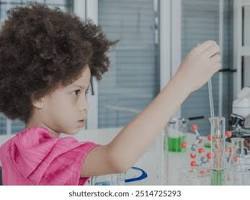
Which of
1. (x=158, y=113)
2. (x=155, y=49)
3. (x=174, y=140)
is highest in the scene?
(x=155, y=49)

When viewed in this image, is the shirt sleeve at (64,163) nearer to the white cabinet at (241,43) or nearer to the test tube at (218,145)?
the test tube at (218,145)

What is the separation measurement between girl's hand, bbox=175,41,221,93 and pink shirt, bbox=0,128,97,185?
164 millimetres

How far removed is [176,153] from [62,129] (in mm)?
657

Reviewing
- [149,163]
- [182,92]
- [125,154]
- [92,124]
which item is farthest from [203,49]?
[92,124]

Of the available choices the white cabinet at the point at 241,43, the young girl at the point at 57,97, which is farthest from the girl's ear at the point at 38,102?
the white cabinet at the point at 241,43

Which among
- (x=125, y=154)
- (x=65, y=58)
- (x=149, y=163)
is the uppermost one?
(x=65, y=58)

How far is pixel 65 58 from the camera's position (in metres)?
0.71

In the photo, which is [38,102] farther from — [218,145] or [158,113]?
[218,145]

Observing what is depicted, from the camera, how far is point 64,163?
2.14 ft

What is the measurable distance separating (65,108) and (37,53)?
0.32 ft

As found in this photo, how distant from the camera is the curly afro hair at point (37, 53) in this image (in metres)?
0.71

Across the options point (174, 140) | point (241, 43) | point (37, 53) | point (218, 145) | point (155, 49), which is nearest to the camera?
point (37, 53)

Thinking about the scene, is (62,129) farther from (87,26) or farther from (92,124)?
(92,124)

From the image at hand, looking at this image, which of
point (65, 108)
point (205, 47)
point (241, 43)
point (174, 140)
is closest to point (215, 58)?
point (205, 47)
